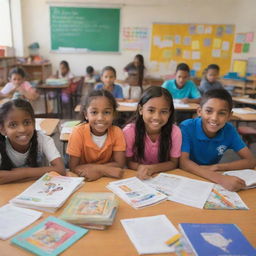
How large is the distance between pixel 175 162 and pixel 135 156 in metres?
0.27

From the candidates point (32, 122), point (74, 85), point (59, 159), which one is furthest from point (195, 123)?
point (74, 85)

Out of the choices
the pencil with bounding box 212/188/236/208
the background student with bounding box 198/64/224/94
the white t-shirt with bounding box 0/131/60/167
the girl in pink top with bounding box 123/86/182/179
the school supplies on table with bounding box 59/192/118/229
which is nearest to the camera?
the school supplies on table with bounding box 59/192/118/229

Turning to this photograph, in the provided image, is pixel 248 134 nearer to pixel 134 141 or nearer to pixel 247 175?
pixel 247 175

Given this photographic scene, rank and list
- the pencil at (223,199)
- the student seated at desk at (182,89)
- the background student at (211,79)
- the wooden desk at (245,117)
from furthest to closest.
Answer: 1. the background student at (211,79)
2. the student seated at desk at (182,89)
3. the wooden desk at (245,117)
4. the pencil at (223,199)

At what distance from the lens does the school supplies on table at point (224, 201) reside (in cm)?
116

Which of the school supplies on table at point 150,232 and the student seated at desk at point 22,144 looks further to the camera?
the student seated at desk at point 22,144

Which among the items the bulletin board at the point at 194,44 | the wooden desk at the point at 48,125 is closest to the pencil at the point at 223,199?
the wooden desk at the point at 48,125

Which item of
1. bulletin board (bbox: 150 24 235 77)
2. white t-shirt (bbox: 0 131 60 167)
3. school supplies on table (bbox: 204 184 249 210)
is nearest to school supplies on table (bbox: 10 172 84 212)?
white t-shirt (bbox: 0 131 60 167)

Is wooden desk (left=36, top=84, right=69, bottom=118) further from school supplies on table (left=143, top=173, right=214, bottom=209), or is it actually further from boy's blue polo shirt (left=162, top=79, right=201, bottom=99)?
school supplies on table (left=143, top=173, right=214, bottom=209)

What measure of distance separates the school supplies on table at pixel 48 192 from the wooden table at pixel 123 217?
0.04m

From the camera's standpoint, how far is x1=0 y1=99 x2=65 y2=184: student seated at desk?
1.42 m

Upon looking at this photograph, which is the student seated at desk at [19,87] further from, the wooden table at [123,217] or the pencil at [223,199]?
the pencil at [223,199]

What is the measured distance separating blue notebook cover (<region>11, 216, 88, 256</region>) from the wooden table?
0.07 feet

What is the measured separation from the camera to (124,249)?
2.85ft
